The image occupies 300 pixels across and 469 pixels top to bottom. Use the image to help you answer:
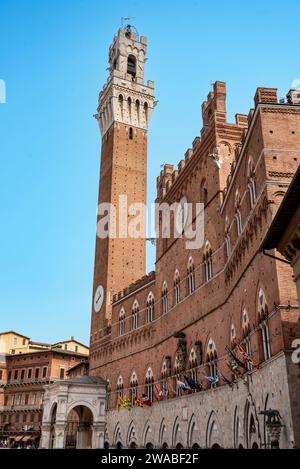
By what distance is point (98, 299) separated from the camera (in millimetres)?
40188

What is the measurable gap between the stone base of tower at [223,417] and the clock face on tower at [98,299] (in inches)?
368

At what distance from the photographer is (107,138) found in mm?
47438

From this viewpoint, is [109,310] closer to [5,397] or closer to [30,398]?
[30,398]

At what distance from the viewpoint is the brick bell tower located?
131 ft

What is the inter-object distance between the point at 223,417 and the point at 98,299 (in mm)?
23238

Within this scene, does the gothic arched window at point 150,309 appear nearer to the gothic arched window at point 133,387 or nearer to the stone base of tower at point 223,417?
the gothic arched window at point 133,387

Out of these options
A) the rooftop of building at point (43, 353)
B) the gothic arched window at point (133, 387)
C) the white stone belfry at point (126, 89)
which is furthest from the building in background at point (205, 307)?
the rooftop of building at point (43, 353)

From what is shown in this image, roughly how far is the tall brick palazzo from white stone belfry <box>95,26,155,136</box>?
3.62 metres

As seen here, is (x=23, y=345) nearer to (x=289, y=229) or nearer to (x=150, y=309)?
(x=150, y=309)

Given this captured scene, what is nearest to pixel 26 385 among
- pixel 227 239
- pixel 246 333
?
pixel 227 239

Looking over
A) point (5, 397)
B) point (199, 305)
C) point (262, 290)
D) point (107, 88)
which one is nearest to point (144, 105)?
point (107, 88)
